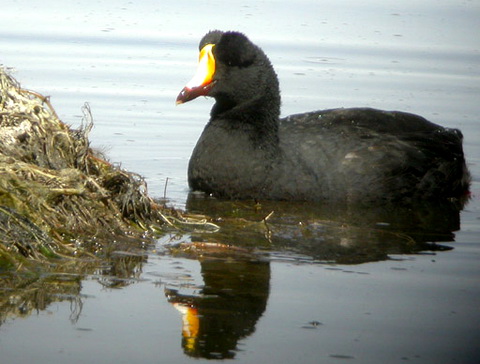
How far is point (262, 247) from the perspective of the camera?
7039mm

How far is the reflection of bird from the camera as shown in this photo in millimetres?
8867

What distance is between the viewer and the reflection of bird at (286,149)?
349 inches

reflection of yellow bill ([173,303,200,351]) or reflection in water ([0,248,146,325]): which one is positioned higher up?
reflection of yellow bill ([173,303,200,351])

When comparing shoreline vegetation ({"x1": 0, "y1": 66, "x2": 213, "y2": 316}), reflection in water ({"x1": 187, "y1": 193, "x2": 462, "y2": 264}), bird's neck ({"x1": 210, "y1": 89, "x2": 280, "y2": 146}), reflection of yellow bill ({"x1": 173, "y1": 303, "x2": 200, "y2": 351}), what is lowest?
reflection in water ({"x1": 187, "y1": 193, "x2": 462, "y2": 264})

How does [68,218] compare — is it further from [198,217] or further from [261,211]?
[261,211]

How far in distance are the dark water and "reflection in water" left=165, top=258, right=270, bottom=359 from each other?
0.05 feet

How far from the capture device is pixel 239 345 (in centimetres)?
512

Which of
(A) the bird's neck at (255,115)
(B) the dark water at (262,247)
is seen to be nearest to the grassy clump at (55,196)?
(B) the dark water at (262,247)

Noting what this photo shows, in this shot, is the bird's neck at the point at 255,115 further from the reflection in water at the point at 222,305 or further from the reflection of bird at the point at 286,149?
the reflection in water at the point at 222,305

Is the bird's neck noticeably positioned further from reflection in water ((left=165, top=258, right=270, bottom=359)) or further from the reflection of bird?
reflection in water ((left=165, top=258, right=270, bottom=359))

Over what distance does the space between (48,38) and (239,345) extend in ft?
35.8

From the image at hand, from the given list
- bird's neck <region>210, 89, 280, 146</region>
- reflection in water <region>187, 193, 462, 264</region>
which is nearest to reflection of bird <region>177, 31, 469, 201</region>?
bird's neck <region>210, 89, 280, 146</region>

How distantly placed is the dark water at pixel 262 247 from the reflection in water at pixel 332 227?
0.07ft

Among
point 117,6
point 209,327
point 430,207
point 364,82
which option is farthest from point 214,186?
point 117,6
